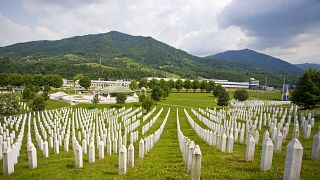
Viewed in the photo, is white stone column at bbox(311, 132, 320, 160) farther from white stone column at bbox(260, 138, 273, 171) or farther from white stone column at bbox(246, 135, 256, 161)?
white stone column at bbox(260, 138, 273, 171)

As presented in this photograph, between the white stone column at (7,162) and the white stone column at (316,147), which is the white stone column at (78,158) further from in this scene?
the white stone column at (316,147)

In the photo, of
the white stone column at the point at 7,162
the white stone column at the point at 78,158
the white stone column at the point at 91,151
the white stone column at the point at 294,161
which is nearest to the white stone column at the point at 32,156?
the white stone column at the point at 7,162

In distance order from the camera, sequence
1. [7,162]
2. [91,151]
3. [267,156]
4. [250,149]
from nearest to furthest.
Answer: [267,156] < [250,149] < [7,162] < [91,151]

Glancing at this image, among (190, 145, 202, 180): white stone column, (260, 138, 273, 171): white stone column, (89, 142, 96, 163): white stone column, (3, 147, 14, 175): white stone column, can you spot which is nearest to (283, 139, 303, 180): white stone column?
(260, 138, 273, 171): white stone column

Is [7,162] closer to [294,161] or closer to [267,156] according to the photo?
[267,156]

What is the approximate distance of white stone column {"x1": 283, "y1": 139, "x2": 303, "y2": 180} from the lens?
600cm

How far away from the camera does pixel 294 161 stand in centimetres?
601

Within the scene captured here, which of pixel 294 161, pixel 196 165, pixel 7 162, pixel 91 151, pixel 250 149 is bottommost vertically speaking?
pixel 7 162

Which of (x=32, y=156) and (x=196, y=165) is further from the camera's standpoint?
(x=32, y=156)

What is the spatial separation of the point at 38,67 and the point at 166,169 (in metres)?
160

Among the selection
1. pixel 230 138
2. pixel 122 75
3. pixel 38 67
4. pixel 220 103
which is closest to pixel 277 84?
pixel 122 75

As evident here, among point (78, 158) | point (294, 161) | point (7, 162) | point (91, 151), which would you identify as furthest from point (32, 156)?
point (294, 161)

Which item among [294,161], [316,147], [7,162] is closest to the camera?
[294,161]

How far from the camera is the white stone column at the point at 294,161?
19.7 ft
